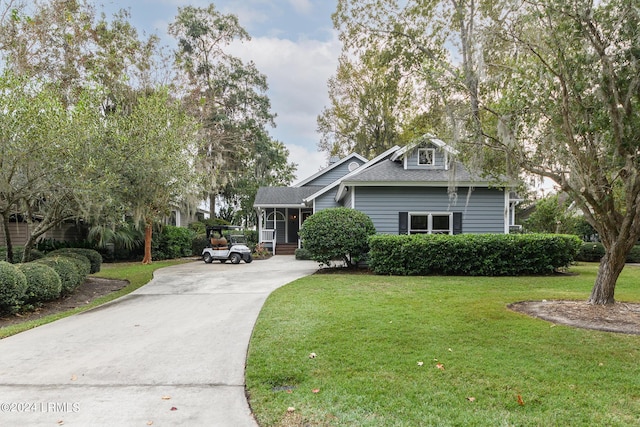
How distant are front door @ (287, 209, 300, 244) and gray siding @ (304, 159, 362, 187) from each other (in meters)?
2.33

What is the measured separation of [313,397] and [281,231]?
19.2 m

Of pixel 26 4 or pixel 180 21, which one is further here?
pixel 180 21

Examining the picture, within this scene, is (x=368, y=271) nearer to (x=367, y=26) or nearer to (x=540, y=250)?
(x=540, y=250)

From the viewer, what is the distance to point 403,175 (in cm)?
1298

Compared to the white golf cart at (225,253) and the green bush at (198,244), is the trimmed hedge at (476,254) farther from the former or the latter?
the green bush at (198,244)

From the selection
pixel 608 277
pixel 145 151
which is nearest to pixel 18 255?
pixel 145 151

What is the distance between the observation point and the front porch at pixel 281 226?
21125 millimetres

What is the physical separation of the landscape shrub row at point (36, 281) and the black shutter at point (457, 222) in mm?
11160

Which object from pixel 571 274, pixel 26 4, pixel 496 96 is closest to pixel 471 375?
pixel 496 96

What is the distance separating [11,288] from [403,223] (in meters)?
10.6

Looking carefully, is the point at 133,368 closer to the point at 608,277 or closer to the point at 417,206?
the point at 608,277

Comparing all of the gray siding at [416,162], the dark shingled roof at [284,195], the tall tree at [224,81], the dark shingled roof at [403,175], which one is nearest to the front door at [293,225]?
the dark shingled roof at [284,195]

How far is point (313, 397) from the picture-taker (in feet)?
10.0

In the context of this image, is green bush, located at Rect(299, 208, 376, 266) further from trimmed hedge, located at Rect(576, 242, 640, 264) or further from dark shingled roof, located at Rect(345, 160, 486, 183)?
trimmed hedge, located at Rect(576, 242, 640, 264)
